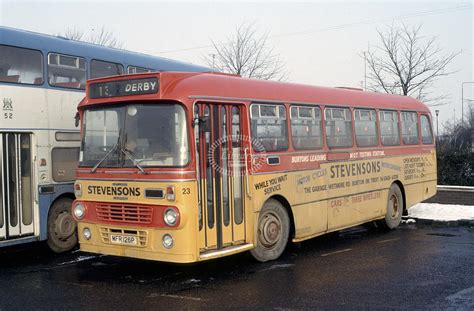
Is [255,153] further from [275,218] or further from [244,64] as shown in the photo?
[244,64]

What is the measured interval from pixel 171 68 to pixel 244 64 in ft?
59.7

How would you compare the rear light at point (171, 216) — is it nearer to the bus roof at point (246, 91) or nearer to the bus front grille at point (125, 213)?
the bus front grille at point (125, 213)

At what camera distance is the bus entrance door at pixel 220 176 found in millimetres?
8727

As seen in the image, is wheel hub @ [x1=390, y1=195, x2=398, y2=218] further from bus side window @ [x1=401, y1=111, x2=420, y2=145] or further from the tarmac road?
the tarmac road

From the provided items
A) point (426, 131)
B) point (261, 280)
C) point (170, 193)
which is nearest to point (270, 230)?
point (261, 280)

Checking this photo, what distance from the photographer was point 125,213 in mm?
8672

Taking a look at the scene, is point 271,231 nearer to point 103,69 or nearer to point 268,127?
point 268,127

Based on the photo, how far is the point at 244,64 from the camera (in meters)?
32.1

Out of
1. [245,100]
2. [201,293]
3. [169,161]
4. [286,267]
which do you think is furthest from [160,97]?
[286,267]

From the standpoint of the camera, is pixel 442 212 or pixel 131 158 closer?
pixel 131 158

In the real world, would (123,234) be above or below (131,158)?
below

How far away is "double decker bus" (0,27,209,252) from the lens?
34.0 feet

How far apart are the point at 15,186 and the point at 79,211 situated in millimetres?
1972

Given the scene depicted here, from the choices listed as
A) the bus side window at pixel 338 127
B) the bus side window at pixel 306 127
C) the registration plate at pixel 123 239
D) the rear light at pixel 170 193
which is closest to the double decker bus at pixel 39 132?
the registration plate at pixel 123 239
